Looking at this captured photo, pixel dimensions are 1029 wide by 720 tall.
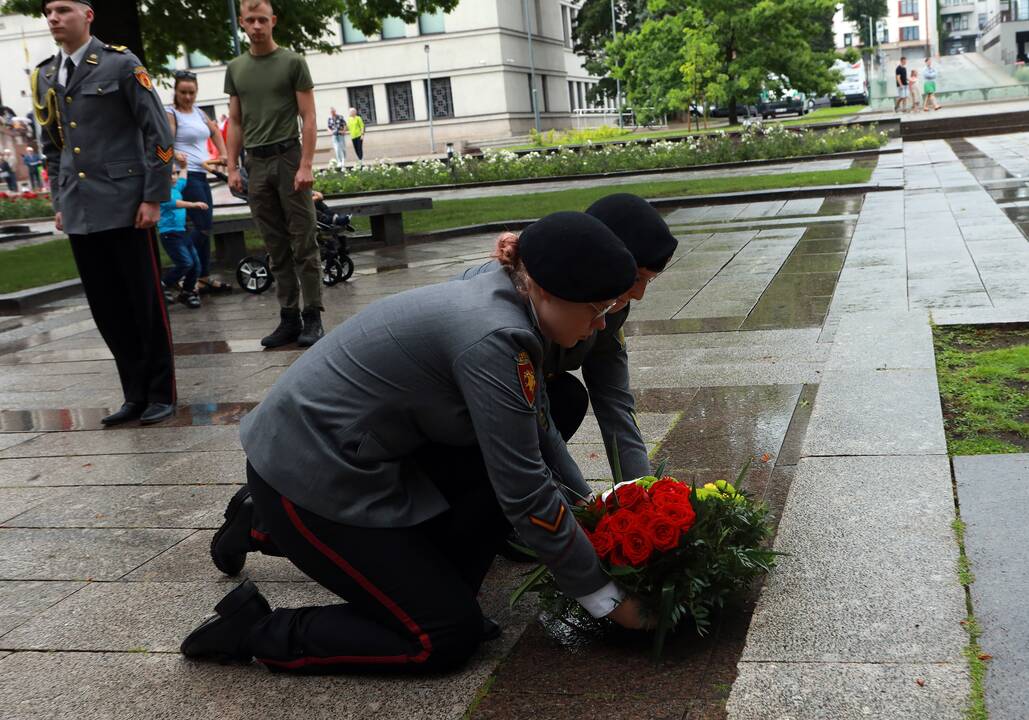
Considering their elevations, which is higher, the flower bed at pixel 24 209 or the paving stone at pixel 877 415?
the flower bed at pixel 24 209

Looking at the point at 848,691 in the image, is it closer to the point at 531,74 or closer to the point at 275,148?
the point at 275,148

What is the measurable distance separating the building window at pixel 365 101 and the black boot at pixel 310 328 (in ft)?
152

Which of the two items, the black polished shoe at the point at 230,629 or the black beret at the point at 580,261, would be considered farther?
the black polished shoe at the point at 230,629

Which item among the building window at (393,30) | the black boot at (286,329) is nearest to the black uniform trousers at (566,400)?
the black boot at (286,329)

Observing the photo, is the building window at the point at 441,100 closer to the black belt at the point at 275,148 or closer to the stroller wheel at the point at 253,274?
the stroller wheel at the point at 253,274

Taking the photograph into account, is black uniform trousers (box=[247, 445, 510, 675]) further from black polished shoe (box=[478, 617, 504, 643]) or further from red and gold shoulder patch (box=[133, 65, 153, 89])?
red and gold shoulder patch (box=[133, 65, 153, 89])

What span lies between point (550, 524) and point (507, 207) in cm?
1504

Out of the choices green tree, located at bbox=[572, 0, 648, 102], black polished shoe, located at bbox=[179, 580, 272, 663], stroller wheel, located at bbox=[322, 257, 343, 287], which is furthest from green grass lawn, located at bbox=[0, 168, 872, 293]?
green tree, located at bbox=[572, 0, 648, 102]

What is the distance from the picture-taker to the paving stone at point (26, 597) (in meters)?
3.50

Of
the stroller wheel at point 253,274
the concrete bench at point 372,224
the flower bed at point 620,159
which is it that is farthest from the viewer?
the flower bed at point 620,159

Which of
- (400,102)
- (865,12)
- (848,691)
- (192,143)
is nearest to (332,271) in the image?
(192,143)

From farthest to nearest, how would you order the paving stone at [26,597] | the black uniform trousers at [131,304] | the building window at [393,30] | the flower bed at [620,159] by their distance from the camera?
the building window at [393,30] → the flower bed at [620,159] → the black uniform trousers at [131,304] → the paving stone at [26,597]

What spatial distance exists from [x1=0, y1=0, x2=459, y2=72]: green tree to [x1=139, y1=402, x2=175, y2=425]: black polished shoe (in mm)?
A: 11522

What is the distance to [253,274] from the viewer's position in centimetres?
1066
